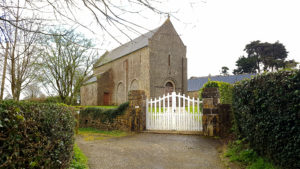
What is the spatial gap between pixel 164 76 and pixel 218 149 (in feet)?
56.9

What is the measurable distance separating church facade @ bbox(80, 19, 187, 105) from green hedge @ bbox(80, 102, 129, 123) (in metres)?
8.48

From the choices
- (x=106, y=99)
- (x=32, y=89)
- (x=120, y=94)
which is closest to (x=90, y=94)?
(x=106, y=99)

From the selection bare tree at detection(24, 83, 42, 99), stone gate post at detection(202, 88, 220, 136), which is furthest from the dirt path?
bare tree at detection(24, 83, 42, 99)

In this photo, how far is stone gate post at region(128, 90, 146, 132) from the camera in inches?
378

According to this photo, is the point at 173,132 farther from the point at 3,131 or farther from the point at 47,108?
the point at 3,131

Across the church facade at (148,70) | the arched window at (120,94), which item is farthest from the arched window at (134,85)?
the arched window at (120,94)

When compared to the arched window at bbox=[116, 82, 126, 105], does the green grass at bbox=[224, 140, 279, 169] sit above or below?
below

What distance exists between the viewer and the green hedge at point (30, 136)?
1944 millimetres

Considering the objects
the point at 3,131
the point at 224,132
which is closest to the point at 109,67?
the point at 224,132

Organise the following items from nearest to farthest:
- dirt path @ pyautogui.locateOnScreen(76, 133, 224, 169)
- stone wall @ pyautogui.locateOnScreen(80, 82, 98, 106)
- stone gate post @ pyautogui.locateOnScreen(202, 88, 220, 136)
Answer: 1. dirt path @ pyautogui.locateOnScreen(76, 133, 224, 169)
2. stone gate post @ pyautogui.locateOnScreen(202, 88, 220, 136)
3. stone wall @ pyautogui.locateOnScreen(80, 82, 98, 106)

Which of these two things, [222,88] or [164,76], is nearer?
[222,88]

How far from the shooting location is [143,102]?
9664 mm

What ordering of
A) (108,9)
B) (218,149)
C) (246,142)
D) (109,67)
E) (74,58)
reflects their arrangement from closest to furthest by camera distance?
(108,9) → (246,142) → (218,149) → (74,58) → (109,67)

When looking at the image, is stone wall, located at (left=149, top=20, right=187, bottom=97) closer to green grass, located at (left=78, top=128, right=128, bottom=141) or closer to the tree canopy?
green grass, located at (left=78, top=128, right=128, bottom=141)
